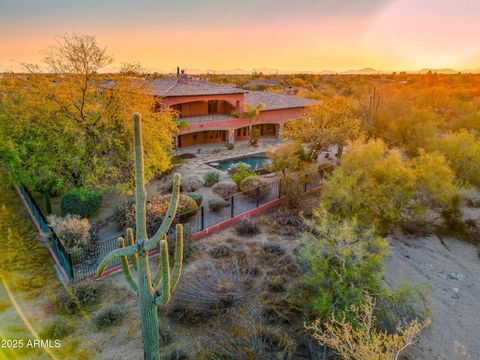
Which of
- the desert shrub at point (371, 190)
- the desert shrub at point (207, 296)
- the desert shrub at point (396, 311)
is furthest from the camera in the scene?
the desert shrub at point (371, 190)

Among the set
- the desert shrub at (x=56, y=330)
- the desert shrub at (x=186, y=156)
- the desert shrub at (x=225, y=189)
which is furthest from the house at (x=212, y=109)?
the desert shrub at (x=56, y=330)

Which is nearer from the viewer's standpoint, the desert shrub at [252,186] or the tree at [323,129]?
the desert shrub at [252,186]

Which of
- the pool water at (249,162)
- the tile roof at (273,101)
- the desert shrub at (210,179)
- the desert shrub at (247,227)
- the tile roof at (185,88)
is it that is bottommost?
the desert shrub at (247,227)

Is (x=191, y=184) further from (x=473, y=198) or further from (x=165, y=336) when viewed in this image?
(x=473, y=198)

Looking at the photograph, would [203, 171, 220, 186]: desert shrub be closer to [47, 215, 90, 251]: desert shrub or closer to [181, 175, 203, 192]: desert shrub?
[181, 175, 203, 192]: desert shrub

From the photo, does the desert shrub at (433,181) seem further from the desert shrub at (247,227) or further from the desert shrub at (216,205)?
the desert shrub at (216,205)

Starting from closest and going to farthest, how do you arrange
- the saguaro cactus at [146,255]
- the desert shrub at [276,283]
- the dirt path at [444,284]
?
the saguaro cactus at [146,255]
the dirt path at [444,284]
the desert shrub at [276,283]

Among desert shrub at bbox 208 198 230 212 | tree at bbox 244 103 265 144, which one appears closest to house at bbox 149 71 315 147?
tree at bbox 244 103 265 144

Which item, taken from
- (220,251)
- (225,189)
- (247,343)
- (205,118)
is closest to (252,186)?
(225,189)
